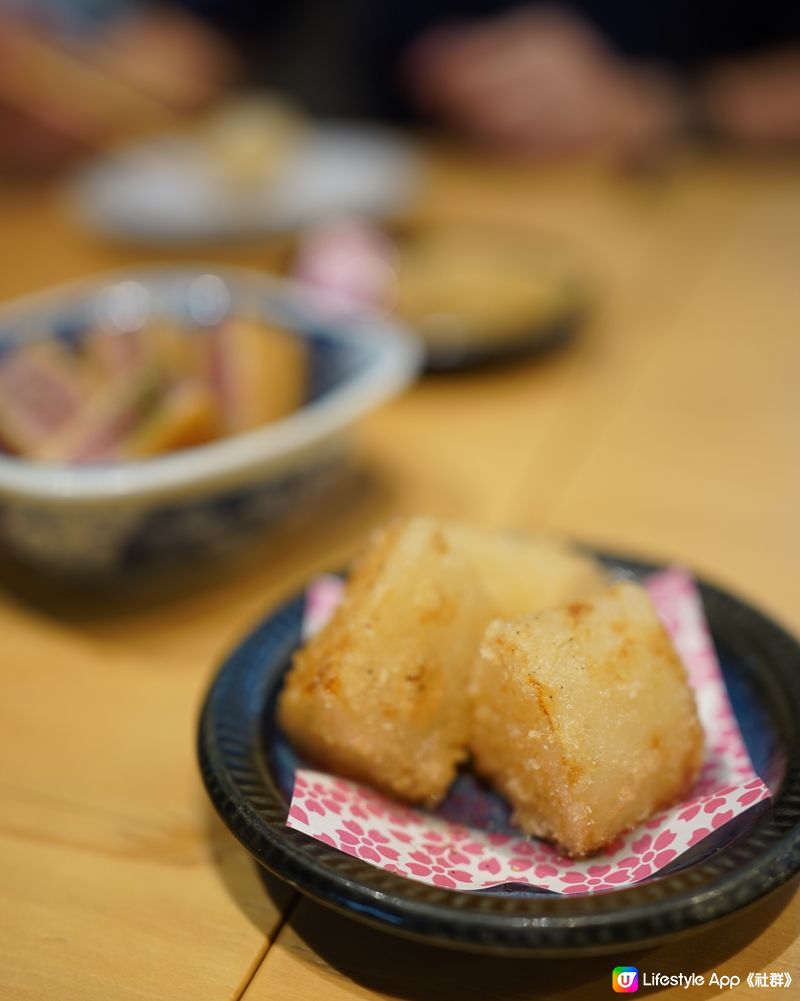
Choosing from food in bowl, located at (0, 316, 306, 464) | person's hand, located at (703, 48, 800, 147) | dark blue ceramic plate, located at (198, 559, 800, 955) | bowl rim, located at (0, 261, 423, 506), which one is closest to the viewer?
dark blue ceramic plate, located at (198, 559, 800, 955)

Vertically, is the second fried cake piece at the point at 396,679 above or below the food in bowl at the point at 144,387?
above

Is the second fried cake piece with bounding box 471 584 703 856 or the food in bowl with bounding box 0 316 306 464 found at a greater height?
the second fried cake piece with bounding box 471 584 703 856

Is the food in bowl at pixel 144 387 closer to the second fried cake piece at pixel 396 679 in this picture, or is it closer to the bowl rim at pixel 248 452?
the bowl rim at pixel 248 452

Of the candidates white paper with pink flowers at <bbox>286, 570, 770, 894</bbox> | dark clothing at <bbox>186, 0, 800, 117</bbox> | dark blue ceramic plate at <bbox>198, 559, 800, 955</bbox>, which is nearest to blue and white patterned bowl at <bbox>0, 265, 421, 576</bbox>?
dark blue ceramic plate at <bbox>198, 559, 800, 955</bbox>

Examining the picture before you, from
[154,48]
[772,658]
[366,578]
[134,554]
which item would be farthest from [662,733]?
[154,48]

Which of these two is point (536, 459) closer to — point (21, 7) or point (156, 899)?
point (156, 899)

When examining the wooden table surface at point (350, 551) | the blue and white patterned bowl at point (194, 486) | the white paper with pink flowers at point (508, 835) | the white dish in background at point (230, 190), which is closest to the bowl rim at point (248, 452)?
the blue and white patterned bowl at point (194, 486)

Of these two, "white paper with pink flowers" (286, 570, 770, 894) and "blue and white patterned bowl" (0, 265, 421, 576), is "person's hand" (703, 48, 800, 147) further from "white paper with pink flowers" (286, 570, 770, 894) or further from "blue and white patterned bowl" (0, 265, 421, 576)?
"white paper with pink flowers" (286, 570, 770, 894)
